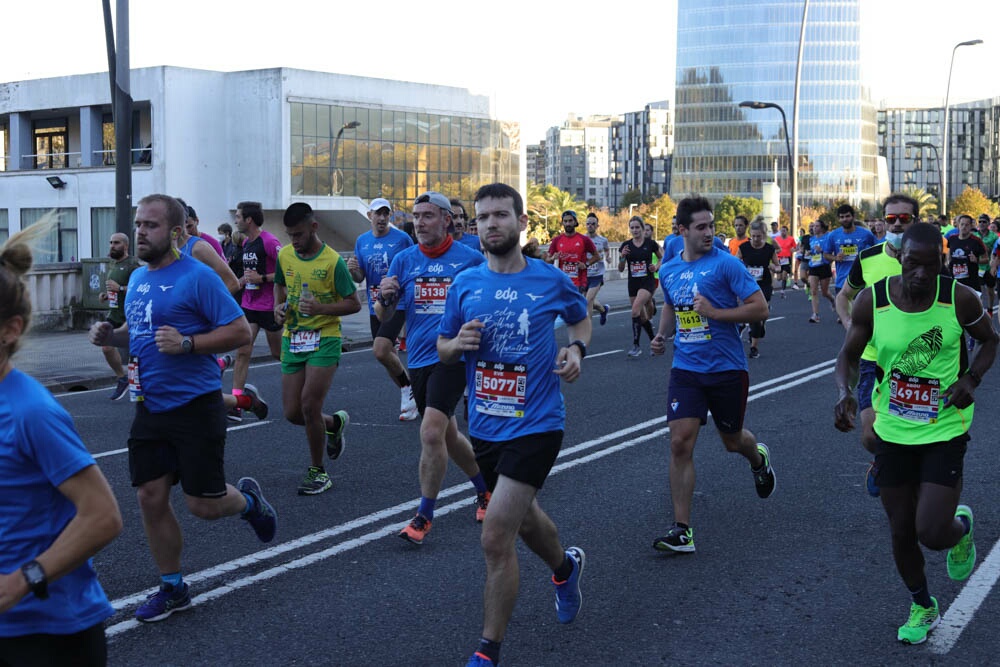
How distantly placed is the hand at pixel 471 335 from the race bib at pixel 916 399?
1.77m

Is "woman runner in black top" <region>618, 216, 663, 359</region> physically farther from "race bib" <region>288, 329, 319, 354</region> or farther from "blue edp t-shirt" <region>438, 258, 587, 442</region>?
"blue edp t-shirt" <region>438, 258, 587, 442</region>

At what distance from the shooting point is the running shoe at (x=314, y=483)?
7.81m

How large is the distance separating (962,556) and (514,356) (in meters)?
2.27

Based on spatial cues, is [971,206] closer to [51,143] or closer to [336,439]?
[51,143]

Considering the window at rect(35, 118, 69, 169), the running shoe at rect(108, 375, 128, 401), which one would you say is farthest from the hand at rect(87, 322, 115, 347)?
the window at rect(35, 118, 69, 169)

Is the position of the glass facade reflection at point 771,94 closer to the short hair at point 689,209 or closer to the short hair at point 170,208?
the short hair at point 689,209

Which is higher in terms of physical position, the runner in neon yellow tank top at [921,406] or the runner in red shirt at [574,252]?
the runner in red shirt at [574,252]

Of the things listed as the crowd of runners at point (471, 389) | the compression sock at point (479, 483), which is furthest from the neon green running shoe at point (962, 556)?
the compression sock at point (479, 483)

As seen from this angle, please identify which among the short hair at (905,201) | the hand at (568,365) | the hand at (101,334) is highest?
the short hair at (905,201)

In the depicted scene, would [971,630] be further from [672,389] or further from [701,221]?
[701,221]

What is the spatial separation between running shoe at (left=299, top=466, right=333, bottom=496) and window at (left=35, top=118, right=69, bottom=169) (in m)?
59.2

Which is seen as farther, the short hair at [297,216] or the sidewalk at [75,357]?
the sidewalk at [75,357]

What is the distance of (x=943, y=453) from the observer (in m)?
4.89

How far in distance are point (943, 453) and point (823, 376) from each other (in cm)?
961
